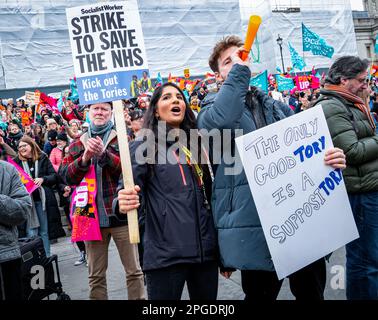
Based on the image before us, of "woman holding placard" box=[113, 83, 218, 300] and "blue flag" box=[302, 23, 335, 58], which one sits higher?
"blue flag" box=[302, 23, 335, 58]

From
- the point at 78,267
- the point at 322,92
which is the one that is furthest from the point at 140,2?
the point at 322,92

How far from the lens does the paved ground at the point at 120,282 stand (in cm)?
374

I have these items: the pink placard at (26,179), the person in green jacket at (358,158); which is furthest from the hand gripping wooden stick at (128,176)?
the pink placard at (26,179)

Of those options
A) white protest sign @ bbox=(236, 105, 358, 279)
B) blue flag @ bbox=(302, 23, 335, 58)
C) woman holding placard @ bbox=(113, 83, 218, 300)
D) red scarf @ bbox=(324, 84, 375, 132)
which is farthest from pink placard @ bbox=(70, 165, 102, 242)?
blue flag @ bbox=(302, 23, 335, 58)

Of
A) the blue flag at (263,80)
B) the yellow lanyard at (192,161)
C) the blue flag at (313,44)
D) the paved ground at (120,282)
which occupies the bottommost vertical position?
the paved ground at (120,282)

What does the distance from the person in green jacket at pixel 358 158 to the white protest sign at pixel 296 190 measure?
0.42 meters

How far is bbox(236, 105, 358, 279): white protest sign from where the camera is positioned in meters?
2.18

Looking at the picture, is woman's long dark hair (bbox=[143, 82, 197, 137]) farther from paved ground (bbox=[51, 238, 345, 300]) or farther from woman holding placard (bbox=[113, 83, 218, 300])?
paved ground (bbox=[51, 238, 345, 300])

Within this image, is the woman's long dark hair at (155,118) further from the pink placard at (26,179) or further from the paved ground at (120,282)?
the pink placard at (26,179)

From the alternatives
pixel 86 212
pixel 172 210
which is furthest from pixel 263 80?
pixel 172 210

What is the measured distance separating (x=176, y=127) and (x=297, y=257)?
39.1 inches

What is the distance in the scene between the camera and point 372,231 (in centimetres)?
284

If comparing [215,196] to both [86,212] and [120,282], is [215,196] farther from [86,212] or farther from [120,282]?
[120,282]

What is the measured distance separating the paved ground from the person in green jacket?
2.13 feet
